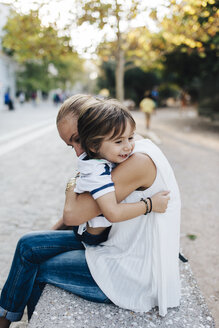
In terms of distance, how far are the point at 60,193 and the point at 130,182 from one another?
4.16 metres

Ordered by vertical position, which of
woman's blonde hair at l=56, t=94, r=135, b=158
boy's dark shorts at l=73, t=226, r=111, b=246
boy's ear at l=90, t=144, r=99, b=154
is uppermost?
woman's blonde hair at l=56, t=94, r=135, b=158

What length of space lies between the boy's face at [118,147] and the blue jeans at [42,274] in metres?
0.70

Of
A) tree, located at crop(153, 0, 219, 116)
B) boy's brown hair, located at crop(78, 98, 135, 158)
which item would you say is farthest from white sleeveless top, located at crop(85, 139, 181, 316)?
tree, located at crop(153, 0, 219, 116)

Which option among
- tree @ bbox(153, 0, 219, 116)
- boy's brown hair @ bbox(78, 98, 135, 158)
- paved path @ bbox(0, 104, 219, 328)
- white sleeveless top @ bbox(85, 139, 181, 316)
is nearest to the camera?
boy's brown hair @ bbox(78, 98, 135, 158)

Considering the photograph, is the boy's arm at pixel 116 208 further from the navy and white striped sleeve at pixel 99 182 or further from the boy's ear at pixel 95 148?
the boy's ear at pixel 95 148

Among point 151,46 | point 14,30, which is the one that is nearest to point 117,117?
point 14,30

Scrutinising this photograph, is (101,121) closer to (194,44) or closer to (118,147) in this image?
(118,147)

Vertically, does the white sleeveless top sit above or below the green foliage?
above

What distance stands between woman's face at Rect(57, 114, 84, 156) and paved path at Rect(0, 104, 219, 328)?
1.60 metres

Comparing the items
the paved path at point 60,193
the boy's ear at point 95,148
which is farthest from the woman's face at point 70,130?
the paved path at point 60,193

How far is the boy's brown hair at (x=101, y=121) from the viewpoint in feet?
5.47

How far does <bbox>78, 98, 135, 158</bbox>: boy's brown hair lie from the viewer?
167 cm

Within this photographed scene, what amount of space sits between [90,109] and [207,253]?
2825mm

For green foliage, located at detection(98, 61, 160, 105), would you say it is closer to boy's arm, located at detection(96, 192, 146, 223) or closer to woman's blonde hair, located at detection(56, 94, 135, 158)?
woman's blonde hair, located at detection(56, 94, 135, 158)
